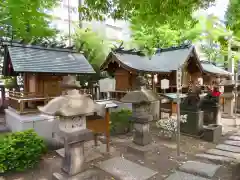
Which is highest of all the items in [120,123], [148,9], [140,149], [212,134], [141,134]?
[148,9]

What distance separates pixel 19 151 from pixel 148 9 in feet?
20.4

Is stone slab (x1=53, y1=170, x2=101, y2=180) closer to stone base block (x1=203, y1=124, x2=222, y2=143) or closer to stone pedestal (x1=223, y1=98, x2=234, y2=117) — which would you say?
stone base block (x1=203, y1=124, x2=222, y2=143)

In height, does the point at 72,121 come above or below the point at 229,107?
above

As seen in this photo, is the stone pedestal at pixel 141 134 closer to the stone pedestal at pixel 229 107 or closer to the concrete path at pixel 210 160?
the concrete path at pixel 210 160

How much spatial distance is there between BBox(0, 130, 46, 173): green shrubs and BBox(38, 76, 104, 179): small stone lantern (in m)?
1.61

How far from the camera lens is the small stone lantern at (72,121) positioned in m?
4.77

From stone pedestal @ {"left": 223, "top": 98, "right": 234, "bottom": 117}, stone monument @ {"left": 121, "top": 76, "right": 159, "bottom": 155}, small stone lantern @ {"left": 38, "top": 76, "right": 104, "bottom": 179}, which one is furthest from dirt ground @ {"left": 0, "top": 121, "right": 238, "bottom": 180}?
stone pedestal @ {"left": 223, "top": 98, "right": 234, "bottom": 117}

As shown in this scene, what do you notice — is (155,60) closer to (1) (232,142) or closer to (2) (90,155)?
(1) (232,142)

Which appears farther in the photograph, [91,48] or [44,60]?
[91,48]

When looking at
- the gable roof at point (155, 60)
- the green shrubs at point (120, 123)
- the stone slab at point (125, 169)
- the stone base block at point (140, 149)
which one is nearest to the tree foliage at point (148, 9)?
the stone slab at point (125, 169)

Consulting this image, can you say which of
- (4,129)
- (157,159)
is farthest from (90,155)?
(4,129)

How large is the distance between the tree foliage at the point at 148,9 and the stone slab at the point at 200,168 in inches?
178

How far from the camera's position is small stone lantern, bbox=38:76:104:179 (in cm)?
477

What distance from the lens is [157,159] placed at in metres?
6.61
